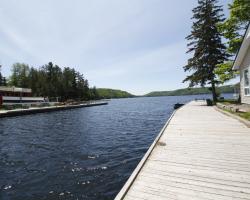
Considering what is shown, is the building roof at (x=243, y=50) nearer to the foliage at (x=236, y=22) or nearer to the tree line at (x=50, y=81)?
the foliage at (x=236, y=22)

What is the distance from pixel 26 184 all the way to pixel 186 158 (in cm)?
A: 601

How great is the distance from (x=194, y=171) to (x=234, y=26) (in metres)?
21.0

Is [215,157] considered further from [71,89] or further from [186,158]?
[71,89]

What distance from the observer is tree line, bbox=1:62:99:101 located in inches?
3009

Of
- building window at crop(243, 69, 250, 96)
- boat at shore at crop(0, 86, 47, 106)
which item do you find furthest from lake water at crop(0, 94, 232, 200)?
boat at shore at crop(0, 86, 47, 106)

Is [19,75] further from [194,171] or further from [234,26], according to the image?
[194,171]

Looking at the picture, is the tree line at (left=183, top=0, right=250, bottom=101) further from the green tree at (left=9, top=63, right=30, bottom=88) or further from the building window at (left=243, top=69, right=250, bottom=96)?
the green tree at (left=9, top=63, right=30, bottom=88)

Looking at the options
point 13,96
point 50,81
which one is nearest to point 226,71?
point 13,96

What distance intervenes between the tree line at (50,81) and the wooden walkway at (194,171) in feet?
232

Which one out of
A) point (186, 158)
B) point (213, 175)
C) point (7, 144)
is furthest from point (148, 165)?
point (7, 144)

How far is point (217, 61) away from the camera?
29.3 m

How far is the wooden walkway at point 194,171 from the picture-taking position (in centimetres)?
394

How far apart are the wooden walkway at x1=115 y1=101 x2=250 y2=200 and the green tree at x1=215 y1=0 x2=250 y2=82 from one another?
16384 millimetres

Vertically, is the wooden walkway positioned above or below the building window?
below
